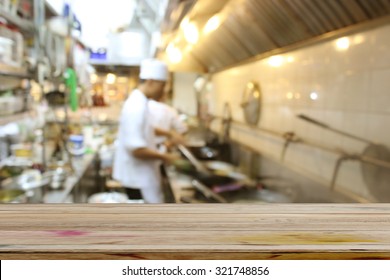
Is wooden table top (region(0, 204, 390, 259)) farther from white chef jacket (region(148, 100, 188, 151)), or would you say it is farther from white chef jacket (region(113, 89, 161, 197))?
white chef jacket (region(148, 100, 188, 151))

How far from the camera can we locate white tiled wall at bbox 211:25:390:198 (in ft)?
5.25

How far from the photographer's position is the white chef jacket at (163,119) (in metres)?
2.31

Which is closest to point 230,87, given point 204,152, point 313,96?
point 204,152

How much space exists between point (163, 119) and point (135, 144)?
0.61m

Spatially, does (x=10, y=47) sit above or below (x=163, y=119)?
above

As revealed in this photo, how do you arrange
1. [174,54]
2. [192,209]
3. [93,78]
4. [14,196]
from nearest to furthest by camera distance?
[192,209] → [14,196] → [174,54] → [93,78]

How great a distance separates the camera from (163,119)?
8.18 feet

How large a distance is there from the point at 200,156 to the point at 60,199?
4.64ft

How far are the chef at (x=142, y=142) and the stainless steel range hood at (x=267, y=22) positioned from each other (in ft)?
0.83

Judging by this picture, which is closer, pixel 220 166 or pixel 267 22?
pixel 267 22

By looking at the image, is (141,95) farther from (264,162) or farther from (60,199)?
(264,162)

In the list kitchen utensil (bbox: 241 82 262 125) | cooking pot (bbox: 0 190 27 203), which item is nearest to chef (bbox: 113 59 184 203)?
cooking pot (bbox: 0 190 27 203)

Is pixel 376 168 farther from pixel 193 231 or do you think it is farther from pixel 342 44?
pixel 193 231
